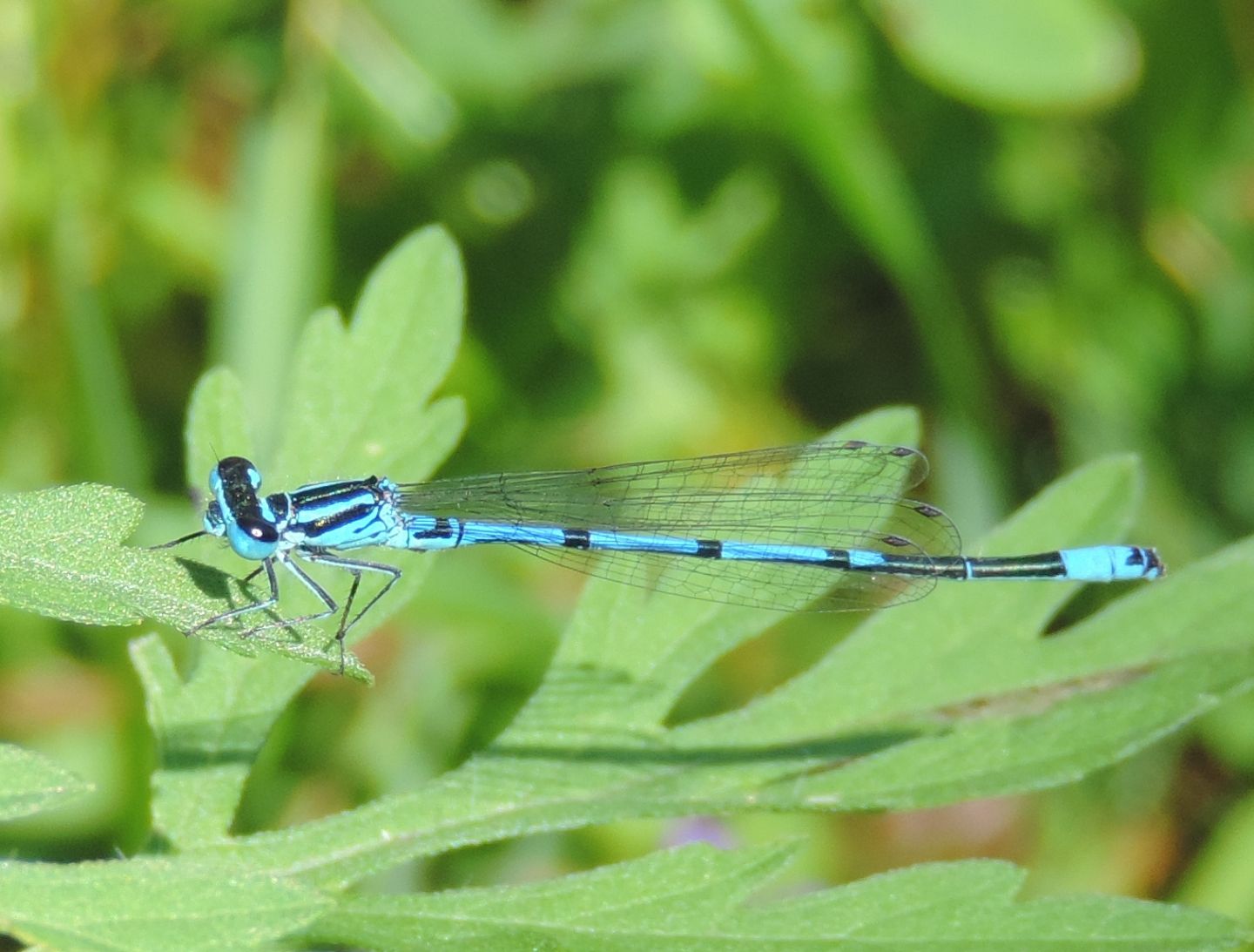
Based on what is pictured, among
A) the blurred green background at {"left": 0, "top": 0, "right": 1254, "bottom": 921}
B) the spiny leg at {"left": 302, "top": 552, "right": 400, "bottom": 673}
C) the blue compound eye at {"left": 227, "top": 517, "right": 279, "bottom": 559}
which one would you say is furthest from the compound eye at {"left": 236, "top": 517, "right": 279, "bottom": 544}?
the blurred green background at {"left": 0, "top": 0, "right": 1254, "bottom": 921}

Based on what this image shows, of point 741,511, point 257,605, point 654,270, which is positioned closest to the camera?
point 257,605

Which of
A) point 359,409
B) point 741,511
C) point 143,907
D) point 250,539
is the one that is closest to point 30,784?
point 143,907

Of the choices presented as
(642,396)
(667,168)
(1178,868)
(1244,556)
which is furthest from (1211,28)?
(1244,556)

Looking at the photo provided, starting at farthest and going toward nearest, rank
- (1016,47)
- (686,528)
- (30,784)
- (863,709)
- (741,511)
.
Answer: (1016,47), (686,528), (741,511), (863,709), (30,784)

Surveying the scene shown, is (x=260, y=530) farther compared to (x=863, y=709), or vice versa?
(x=260, y=530)

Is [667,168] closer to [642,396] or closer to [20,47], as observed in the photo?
[642,396]

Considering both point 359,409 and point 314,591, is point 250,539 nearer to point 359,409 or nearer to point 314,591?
point 314,591

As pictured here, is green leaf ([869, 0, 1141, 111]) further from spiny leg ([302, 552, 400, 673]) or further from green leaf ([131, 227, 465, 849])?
spiny leg ([302, 552, 400, 673])

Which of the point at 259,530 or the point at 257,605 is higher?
the point at 259,530
